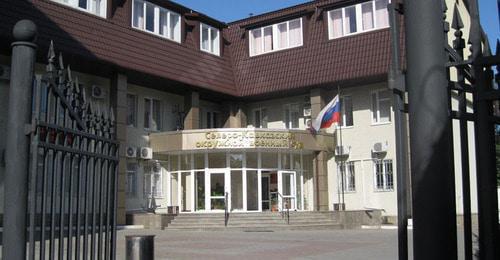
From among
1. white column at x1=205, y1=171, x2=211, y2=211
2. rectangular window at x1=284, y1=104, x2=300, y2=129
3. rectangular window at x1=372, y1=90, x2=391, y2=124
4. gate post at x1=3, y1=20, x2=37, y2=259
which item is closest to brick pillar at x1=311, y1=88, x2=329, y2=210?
rectangular window at x1=284, y1=104, x2=300, y2=129

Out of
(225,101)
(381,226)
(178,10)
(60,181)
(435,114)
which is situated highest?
(178,10)

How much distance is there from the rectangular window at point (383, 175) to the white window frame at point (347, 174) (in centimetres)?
122

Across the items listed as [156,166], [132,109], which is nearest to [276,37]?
[132,109]

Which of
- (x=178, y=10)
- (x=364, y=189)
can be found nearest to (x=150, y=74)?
(x=178, y=10)

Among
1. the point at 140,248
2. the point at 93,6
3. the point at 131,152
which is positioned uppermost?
the point at 93,6

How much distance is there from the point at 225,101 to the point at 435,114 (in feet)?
99.0

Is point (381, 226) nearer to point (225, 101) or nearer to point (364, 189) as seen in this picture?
point (364, 189)

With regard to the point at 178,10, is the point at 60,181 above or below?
below

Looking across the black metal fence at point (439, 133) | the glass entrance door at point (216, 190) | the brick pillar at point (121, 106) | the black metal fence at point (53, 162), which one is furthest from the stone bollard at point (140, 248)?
the glass entrance door at point (216, 190)

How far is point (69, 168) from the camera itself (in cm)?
404

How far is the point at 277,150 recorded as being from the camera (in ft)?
94.4

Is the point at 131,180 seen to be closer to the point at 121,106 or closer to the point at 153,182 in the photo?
the point at 153,182

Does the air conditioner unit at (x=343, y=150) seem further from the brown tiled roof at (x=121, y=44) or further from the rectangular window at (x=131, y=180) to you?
the rectangular window at (x=131, y=180)

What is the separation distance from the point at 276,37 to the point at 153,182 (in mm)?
10084
